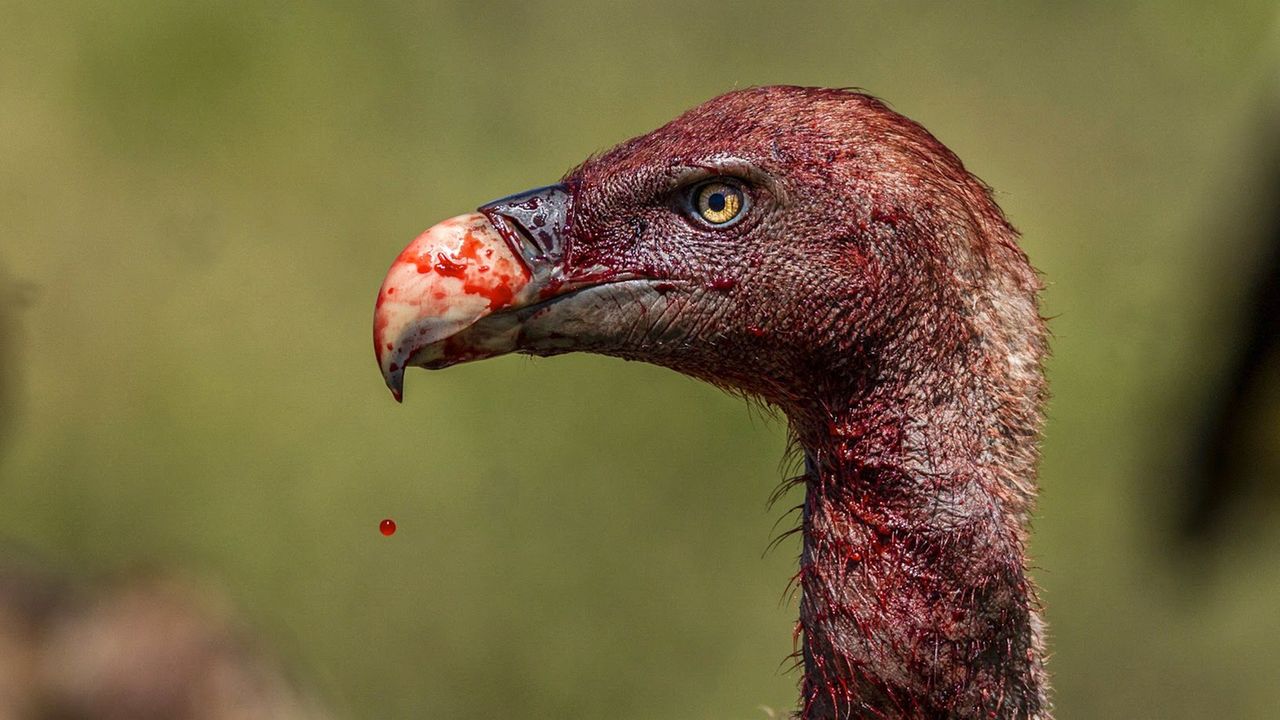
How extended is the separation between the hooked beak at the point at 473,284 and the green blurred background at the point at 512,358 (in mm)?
4011

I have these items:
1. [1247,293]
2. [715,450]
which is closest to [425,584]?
[715,450]

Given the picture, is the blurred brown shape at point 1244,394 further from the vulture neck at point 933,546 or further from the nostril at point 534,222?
the nostril at point 534,222

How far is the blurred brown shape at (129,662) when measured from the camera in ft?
16.8

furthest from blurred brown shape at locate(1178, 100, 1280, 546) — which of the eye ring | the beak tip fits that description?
the beak tip

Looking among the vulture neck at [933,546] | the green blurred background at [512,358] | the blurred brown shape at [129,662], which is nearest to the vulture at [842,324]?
the vulture neck at [933,546]

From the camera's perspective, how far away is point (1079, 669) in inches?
247

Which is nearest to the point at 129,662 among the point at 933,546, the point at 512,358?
the point at 512,358

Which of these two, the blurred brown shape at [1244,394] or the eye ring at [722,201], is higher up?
the blurred brown shape at [1244,394]

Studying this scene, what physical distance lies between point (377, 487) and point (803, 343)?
4512 mm

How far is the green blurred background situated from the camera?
6.35 m

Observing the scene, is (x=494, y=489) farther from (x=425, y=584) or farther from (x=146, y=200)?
(x=146, y=200)

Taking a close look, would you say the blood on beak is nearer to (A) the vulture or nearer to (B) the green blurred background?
(A) the vulture

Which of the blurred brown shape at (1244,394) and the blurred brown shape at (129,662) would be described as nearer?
the blurred brown shape at (129,662)

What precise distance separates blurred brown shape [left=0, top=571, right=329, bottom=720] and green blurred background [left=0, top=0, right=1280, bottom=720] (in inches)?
41.4
